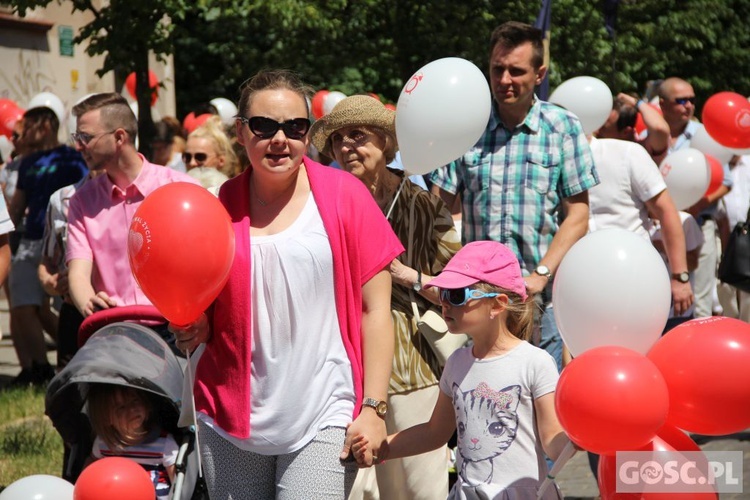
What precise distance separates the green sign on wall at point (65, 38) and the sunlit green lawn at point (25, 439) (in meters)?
8.21

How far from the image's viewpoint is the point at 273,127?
386 centimetres

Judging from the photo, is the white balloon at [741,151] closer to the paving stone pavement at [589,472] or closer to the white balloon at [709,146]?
the white balloon at [709,146]

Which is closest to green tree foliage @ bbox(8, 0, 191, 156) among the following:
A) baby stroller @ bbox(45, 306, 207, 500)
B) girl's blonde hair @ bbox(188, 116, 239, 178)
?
girl's blonde hair @ bbox(188, 116, 239, 178)

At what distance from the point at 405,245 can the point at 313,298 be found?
145 centimetres

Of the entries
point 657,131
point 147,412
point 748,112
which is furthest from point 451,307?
point 748,112

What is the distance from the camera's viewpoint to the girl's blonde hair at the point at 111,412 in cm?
503

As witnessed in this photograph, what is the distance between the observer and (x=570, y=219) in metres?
5.45

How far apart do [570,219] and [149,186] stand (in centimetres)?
202

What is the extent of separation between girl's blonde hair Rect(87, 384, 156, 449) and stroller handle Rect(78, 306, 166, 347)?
29cm

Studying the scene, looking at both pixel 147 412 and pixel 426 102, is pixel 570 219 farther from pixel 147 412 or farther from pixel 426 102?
pixel 147 412

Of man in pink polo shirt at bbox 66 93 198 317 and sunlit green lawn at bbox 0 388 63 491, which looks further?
sunlit green lawn at bbox 0 388 63 491

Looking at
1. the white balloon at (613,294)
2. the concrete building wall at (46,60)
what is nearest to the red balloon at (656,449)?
the white balloon at (613,294)

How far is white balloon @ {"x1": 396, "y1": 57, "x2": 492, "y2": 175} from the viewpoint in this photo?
5.16 meters

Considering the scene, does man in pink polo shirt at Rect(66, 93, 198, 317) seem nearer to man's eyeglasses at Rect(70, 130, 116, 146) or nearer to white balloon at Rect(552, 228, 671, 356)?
man's eyeglasses at Rect(70, 130, 116, 146)
